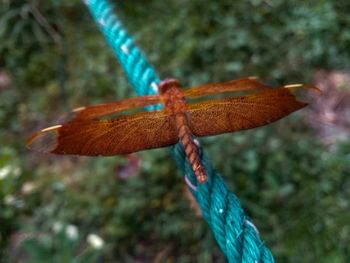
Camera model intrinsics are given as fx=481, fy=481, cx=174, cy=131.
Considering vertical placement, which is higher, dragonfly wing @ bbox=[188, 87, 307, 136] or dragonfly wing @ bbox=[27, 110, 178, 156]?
dragonfly wing @ bbox=[27, 110, 178, 156]

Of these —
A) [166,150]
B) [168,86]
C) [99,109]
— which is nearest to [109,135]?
[99,109]

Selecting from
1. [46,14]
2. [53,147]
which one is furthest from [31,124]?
[53,147]

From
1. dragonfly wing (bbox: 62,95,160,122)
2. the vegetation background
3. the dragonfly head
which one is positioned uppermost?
dragonfly wing (bbox: 62,95,160,122)

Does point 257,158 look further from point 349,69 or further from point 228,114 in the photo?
point 228,114

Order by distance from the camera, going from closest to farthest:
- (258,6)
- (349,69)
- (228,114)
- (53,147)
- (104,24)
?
(53,147)
(228,114)
(104,24)
(349,69)
(258,6)

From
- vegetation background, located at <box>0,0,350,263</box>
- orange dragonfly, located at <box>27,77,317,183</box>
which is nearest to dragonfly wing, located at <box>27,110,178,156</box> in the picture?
orange dragonfly, located at <box>27,77,317,183</box>

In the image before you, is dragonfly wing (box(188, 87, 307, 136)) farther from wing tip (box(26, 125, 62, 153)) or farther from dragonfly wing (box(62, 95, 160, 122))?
wing tip (box(26, 125, 62, 153))
